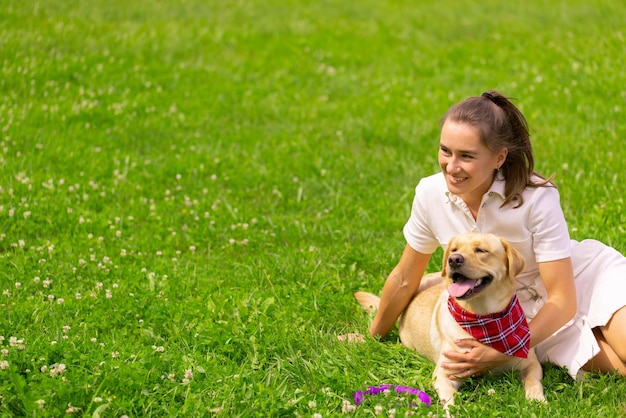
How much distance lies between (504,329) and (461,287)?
1.20 ft

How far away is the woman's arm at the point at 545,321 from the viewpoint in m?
4.84

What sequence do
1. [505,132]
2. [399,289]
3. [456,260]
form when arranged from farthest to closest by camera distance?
[399,289]
[505,132]
[456,260]

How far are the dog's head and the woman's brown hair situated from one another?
387 mm

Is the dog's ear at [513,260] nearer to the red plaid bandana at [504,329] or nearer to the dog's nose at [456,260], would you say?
the red plaid bandana at [504,329]

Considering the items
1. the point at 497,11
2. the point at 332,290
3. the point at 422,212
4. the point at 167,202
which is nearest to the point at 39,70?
the point at 167,202

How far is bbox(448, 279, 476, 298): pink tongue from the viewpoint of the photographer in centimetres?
466

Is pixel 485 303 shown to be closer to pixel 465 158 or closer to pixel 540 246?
pixel 540 246

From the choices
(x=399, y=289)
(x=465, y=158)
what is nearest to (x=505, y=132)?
(x=465, y=158)

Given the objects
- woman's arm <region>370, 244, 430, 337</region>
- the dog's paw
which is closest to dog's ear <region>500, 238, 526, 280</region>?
the dog's paw

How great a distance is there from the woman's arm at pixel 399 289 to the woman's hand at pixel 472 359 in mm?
796

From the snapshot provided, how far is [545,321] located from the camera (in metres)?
4.91

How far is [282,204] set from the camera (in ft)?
27.0

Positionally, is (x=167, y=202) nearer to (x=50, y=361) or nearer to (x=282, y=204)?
(x=282, y=204)

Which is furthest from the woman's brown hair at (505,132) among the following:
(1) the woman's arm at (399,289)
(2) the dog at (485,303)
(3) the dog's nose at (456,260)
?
(1) the woman's arm at (399,289)
